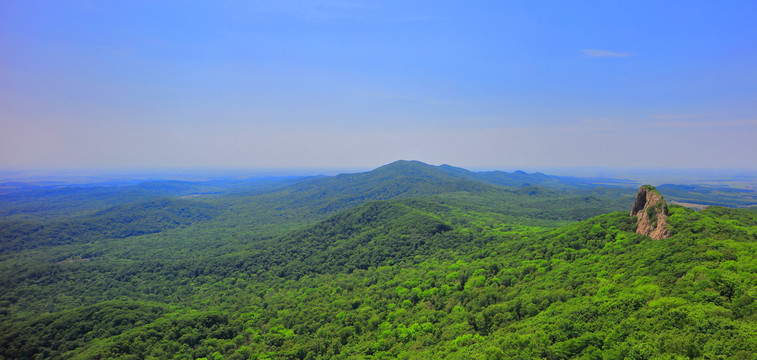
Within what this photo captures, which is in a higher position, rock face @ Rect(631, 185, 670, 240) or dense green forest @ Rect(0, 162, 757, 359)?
rock face @ Rect(631, 185, 670, 240)

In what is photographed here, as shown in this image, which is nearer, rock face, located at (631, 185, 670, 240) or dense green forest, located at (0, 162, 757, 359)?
dense green forest, located at (0, 162, 757, 359)

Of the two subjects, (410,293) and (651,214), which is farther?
(410,293)

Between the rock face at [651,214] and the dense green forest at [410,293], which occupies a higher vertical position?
the rock face at [651,214]

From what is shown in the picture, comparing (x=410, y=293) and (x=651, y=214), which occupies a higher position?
(x=651, y=214)

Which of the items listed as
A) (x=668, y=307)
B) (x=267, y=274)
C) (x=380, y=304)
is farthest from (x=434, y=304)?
(x=267, y=274)

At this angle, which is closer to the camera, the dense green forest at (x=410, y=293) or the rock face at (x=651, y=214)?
the dense green forest at (x=410, y=293)

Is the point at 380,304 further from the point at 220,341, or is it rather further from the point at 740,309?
the point at 740,309
